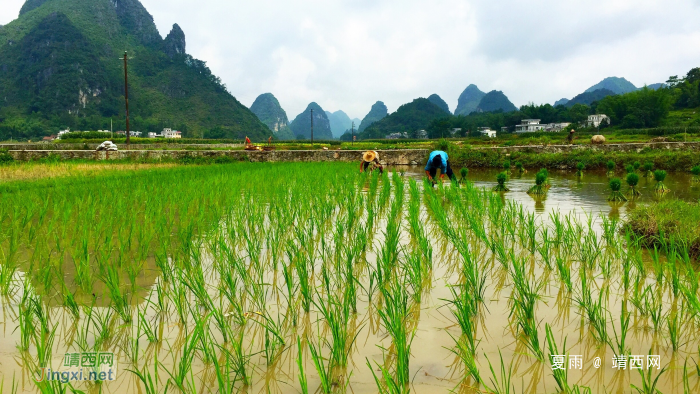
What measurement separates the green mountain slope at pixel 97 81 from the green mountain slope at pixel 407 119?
22802 millimetres

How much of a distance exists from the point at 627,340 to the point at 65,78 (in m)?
83.3

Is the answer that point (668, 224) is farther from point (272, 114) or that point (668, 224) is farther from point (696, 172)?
point (272, 114)

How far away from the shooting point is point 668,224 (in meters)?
3.49

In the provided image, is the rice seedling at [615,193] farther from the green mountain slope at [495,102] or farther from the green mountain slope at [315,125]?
the green mountain slope at [315,125]

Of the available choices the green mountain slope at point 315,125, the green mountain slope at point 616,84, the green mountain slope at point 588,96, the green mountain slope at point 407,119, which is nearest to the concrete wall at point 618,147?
the green mountain slope at point 407,119

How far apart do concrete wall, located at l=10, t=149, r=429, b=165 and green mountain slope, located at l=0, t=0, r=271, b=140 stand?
157 ft

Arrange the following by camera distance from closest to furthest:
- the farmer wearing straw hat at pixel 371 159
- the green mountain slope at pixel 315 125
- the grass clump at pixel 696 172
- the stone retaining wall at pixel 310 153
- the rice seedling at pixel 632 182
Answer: the rice seedling at pixel 632 182 < the grass clump at pixel 696 172 < the farmer wearing straw hat at pixel 371 159 < the stone retaining wall at pixel 310 153 < the green mountain slope at pixel 315 125

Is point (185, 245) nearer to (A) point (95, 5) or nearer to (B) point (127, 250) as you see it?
(B) point (127, 250)

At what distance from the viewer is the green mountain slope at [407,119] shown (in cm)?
8150

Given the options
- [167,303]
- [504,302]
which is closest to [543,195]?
[504,302]

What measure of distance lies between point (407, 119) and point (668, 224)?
83041mm

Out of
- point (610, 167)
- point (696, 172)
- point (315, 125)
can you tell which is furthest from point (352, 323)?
point (315, 125)

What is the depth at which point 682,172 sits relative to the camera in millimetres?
11039

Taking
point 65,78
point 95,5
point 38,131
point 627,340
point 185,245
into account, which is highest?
point 95,5
